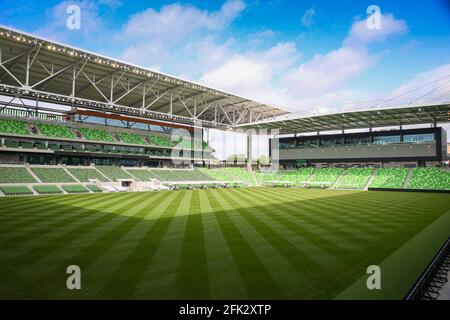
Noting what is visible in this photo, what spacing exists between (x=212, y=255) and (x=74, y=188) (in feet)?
119

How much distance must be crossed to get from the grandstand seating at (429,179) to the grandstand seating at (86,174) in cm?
5331

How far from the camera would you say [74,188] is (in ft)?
133

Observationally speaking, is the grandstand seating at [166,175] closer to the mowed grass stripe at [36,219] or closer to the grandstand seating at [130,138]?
the grandstand seating at [130,138]

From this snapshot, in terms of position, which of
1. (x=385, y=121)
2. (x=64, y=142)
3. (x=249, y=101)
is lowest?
(x=64, y=142)

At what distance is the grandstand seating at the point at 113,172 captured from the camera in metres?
50.1

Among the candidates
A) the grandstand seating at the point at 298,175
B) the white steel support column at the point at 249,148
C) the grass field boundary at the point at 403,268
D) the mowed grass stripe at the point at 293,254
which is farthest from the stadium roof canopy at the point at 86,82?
the grass field boundary at the point at 403,268

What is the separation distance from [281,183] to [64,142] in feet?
147

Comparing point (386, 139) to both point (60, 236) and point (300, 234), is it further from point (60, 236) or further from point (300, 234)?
point (60, 236)

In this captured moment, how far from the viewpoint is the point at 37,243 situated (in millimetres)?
12383

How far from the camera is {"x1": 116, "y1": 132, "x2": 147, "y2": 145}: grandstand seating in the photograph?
6021 cm

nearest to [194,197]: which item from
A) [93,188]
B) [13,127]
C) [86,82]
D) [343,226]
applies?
[93,188]
